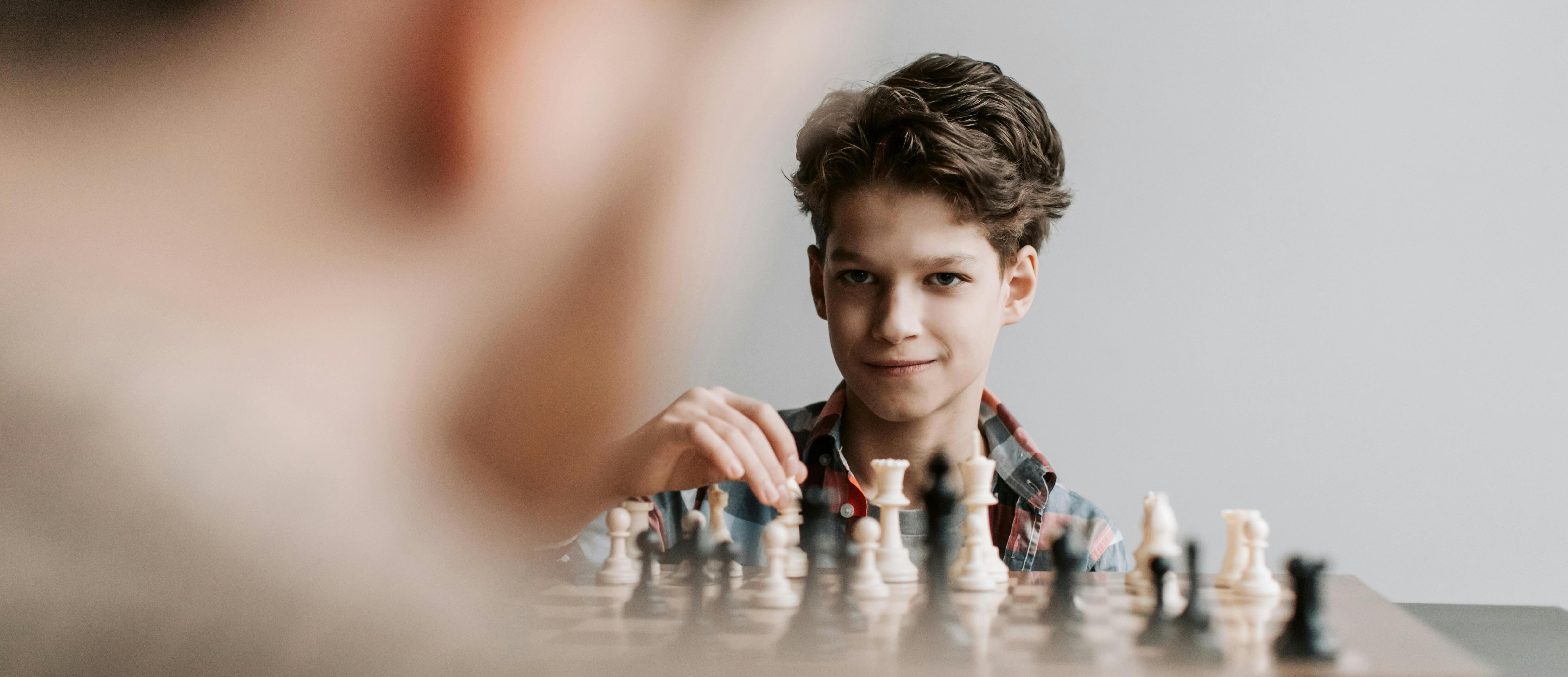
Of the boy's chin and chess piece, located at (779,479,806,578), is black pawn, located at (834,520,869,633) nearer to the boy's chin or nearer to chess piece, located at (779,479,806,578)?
chess piece, located at (779,479,806,578)

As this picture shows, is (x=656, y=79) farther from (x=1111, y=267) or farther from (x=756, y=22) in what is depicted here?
(x=1111, y=267)

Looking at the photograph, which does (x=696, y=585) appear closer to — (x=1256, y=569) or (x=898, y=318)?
(x=1256, y=569)

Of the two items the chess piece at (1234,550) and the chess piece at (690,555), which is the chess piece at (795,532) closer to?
the chess piece at (690,555)

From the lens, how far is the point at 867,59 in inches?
13.2

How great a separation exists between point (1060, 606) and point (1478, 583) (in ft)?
3.52

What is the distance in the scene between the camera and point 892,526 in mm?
808

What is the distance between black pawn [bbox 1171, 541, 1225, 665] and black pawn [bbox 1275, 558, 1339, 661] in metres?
0.03

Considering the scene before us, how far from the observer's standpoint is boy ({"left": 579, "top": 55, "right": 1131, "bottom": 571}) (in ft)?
3.78

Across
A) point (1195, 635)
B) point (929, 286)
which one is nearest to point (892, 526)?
point (1195, 635)

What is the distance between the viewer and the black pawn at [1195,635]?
1.55 ft

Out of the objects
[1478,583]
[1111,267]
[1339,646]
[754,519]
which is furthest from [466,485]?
[1478,583]

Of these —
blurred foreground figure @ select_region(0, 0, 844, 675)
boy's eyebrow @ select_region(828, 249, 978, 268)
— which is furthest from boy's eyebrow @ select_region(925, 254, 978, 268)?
blurred foreground figure @ select_region(0, 0, 844, 675)

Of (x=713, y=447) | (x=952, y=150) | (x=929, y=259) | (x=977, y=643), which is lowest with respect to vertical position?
(x=977, y=643)

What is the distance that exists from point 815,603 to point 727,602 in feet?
0.17
